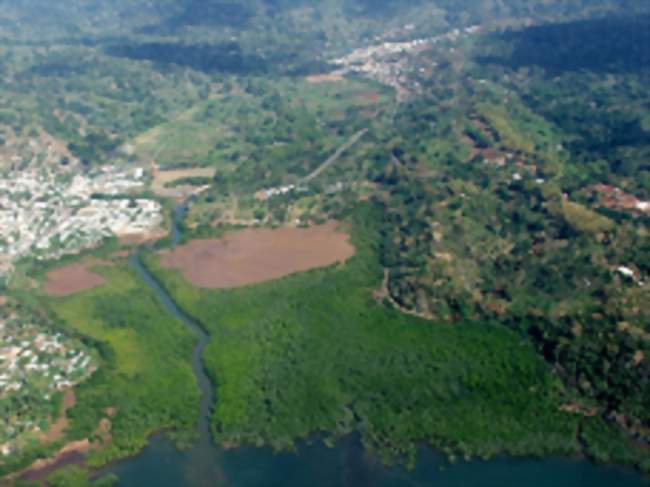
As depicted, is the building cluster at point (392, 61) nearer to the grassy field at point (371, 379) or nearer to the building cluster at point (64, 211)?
the building cluster at point (64, 211)

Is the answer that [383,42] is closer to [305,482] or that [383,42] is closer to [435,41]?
[435,41]

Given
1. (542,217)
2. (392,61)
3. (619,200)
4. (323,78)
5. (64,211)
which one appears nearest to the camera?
(542,217)

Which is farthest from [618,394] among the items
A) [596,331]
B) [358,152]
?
[358,152]

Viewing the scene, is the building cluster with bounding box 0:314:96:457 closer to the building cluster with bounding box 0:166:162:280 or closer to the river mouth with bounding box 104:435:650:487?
the river mouth with bounding box 104:435:650:487

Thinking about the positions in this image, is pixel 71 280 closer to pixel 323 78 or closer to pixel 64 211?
pixel 64 211

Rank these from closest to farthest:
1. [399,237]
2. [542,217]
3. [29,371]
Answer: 1. [29,371]
2. [399,237]
3. [542,217]

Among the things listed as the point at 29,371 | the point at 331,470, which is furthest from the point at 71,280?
the point at 331,470

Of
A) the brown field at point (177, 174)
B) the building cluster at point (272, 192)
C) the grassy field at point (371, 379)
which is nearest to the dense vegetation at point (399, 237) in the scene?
the grassy field at point (371, 379)
